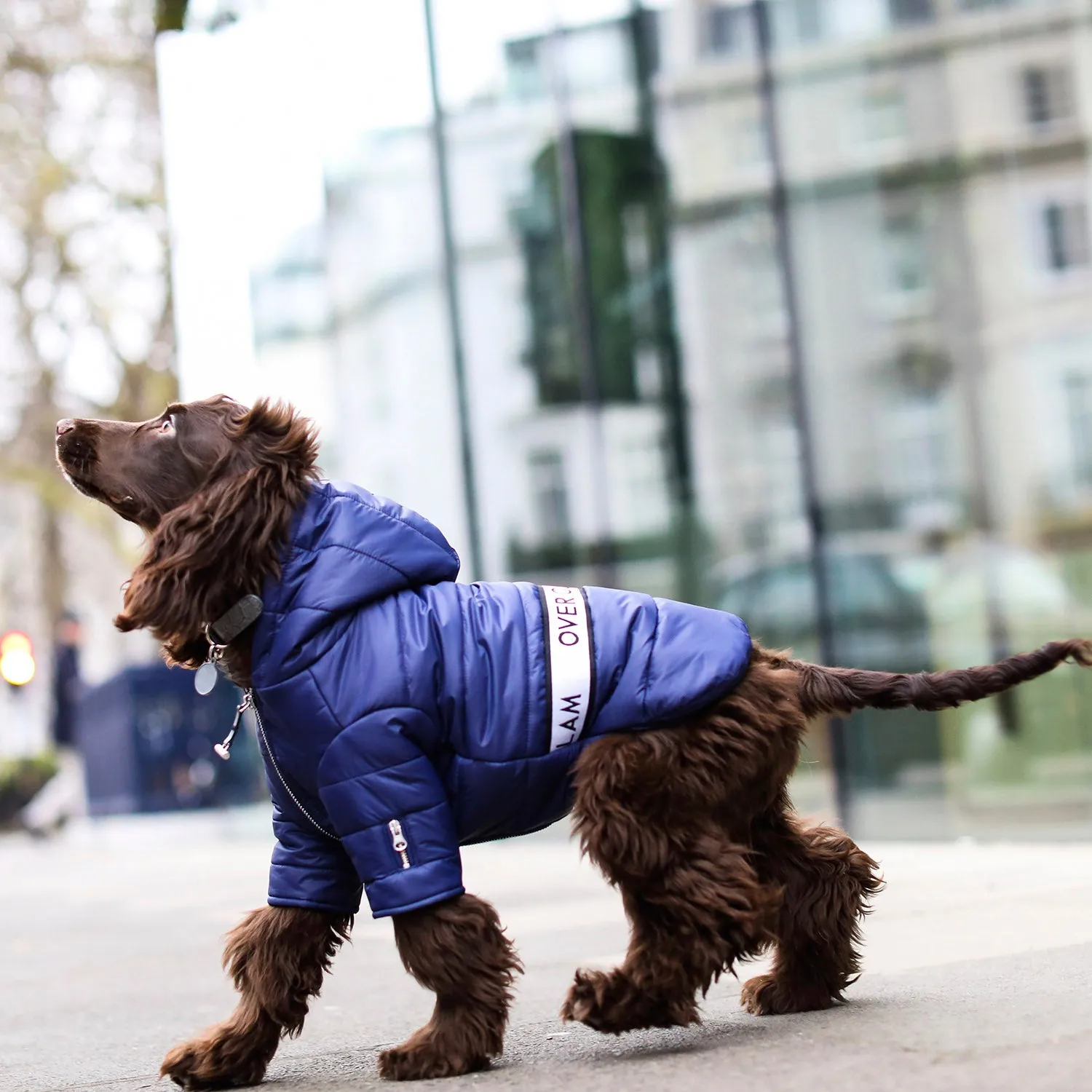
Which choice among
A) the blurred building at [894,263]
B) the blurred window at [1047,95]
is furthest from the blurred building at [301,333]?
the blurred window at [1047,95]

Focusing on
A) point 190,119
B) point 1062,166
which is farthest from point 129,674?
point 1062,166

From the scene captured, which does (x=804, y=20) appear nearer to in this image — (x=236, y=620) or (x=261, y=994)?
(x=236, y=620)

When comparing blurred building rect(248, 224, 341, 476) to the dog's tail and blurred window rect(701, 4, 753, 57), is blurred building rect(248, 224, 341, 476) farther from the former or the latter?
the dog's tail

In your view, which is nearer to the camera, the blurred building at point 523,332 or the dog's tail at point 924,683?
the dog's tail at point 924,683

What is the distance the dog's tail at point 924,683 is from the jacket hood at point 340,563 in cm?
88

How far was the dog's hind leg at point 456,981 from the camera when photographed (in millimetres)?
3496

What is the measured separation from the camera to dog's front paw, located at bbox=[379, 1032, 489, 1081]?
352cm

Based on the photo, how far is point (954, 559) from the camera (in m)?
9.41

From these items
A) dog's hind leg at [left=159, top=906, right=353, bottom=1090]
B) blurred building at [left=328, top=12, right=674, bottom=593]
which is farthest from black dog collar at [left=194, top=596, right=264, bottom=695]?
blurred building at [left=328, top=12, right=674, bottom=593]

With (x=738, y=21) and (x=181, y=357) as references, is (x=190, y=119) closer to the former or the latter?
(x=181, y=357)

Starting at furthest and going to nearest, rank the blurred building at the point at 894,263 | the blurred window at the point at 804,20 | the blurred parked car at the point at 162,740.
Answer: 1. the blurred parked car at the point at 162,740
2. the blurred window at the point at 804,20
3. the blurred building at the point at 894,263

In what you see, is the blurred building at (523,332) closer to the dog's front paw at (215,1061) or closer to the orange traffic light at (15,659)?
the dog's front paw at (215,1061)

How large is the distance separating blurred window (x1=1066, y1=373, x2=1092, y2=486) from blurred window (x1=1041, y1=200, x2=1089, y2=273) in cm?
60

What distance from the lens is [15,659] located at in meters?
19.0
